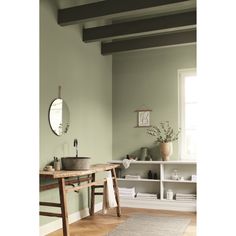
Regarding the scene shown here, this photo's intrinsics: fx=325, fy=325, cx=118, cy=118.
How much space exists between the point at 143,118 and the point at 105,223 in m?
2.26

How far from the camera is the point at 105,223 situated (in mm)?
4762

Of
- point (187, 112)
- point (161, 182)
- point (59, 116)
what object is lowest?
point (161, 182)

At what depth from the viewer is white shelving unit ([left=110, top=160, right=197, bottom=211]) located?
224 inches

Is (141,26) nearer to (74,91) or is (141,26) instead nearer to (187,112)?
(74,91)

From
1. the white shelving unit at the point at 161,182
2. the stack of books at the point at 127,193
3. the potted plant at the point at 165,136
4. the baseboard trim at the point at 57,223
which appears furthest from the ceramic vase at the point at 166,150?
the baseboard trim at the point at 57,223

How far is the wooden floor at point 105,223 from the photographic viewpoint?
14.1 feet

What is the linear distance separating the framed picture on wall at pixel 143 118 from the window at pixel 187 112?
24.6 inches

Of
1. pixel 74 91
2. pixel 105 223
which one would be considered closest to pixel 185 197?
pixel 105 223

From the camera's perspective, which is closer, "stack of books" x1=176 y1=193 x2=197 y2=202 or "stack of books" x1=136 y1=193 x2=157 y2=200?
"stack of books" x1=176 y1=193 x2=197 y2=202

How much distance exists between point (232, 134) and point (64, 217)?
130 inches

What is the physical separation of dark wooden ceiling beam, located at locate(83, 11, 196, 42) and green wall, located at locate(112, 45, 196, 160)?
1307mm

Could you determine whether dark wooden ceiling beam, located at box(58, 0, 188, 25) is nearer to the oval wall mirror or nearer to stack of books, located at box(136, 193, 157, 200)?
the oval wall mirror

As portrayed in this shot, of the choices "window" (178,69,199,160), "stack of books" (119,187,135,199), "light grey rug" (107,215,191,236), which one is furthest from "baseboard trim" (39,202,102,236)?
"window" (178,69,199,160)
